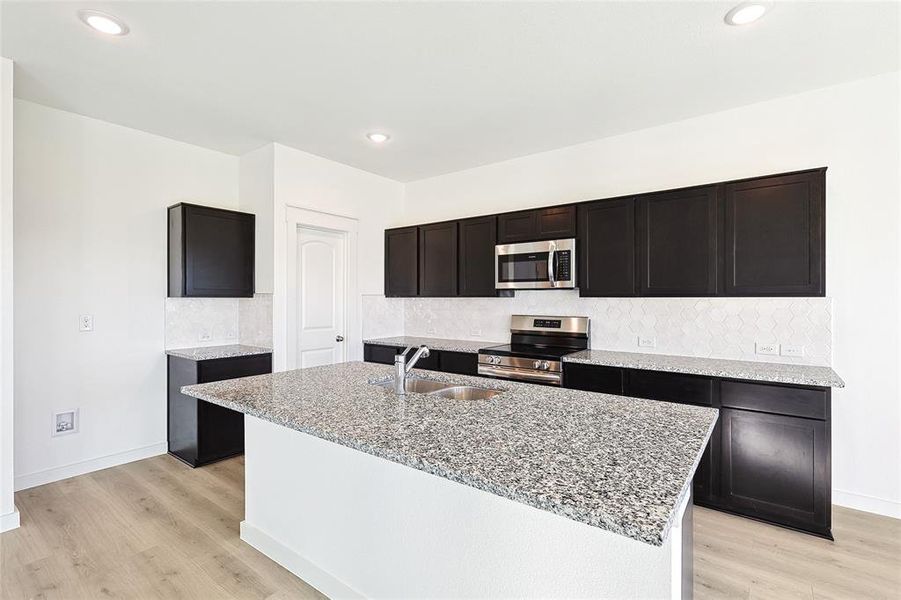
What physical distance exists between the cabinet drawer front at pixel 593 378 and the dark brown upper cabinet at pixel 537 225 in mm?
1094

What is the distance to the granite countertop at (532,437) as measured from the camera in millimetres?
990

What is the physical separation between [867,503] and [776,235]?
1770 mm

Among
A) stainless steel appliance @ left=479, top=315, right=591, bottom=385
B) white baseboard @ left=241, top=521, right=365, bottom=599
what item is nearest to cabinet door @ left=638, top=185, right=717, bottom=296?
stainless steel appliance @ left=479, top=315, right=591, bottom=385

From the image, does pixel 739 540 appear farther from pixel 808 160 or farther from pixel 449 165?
pixel 449 165

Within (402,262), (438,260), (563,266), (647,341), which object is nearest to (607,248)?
(563,266)

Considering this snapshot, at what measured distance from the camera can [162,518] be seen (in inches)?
105

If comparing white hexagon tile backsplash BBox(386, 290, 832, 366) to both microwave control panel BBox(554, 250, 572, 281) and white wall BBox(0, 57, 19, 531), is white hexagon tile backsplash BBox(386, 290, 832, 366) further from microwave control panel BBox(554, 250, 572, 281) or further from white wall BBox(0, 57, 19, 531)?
white wall BBox(0, 57, 19, 531)

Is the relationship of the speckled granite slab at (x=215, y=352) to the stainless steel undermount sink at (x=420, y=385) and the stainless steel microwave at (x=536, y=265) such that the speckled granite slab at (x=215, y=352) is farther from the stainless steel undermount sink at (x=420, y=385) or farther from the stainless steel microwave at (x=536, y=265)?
the stainless steel microwave at (x=536, y=265)

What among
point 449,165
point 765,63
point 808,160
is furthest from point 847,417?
point 449,165

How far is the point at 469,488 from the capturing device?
4.69 feet

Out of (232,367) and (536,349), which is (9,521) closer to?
(232,367)

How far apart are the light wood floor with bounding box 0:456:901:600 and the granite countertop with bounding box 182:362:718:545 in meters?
0.89

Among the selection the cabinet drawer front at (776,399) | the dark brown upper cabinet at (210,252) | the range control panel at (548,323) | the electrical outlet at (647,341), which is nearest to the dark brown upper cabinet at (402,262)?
the range control panel at (548,323)

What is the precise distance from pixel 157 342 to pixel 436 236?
8.83ft
